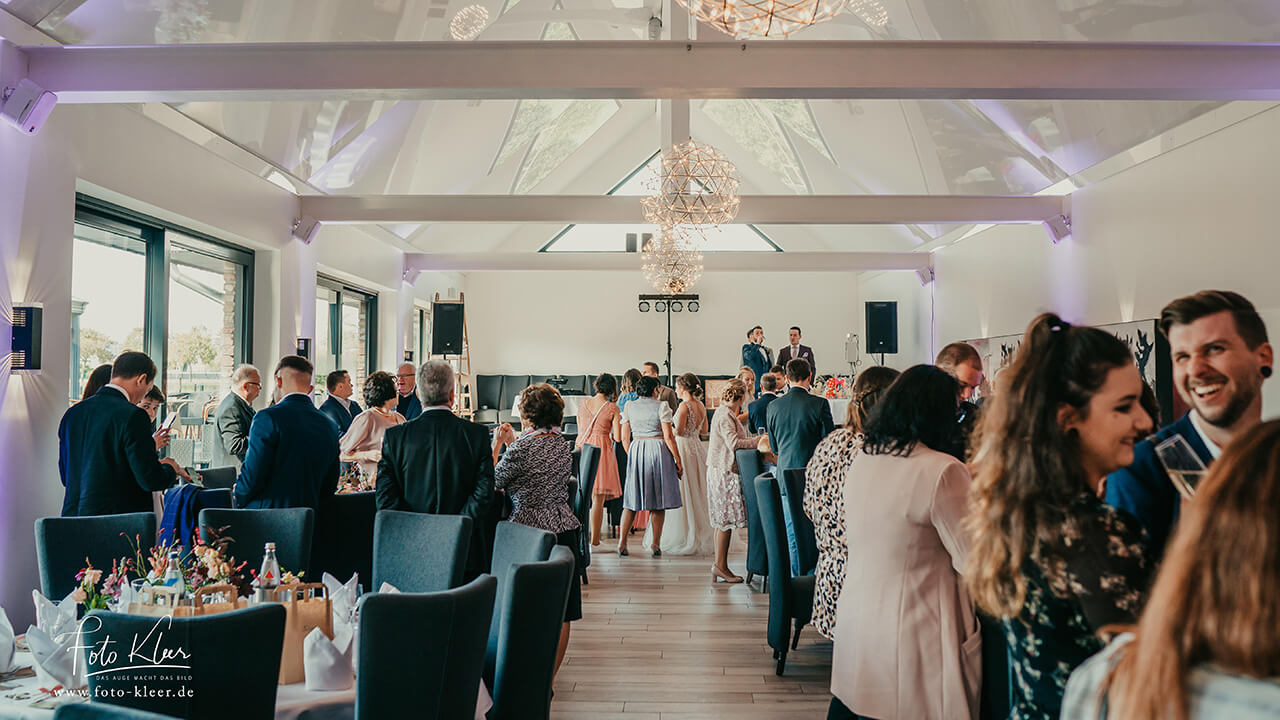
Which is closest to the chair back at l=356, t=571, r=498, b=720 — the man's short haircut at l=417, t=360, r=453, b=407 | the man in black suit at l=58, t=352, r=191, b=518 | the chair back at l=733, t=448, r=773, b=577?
the man's short haircut at l=417, t=360, r=453, b=407

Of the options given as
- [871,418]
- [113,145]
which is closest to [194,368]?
[113,145]

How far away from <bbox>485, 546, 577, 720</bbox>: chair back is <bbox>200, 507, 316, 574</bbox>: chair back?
147 centimetres

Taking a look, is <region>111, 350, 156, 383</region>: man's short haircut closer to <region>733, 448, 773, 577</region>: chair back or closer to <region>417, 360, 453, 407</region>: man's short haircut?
<region>417, 360, 453, 407</region>: man's short haircut

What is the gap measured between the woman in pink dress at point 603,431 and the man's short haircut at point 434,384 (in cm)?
321

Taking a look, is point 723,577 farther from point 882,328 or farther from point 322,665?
point 882,328

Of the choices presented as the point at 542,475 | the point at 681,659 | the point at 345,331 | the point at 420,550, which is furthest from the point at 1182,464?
the point at 345,331

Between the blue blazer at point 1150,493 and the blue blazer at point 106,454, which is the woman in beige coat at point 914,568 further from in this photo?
the blue blazer at point 106,454

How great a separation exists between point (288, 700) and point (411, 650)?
0.42 metres

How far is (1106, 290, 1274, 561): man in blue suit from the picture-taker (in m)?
1.85

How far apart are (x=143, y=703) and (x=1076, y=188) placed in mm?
8821

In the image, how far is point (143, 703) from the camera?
6.24ft

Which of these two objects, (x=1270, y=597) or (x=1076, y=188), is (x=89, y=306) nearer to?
(x=1270, y=597)

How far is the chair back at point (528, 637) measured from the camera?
242 centimetres

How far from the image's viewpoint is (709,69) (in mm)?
5031
